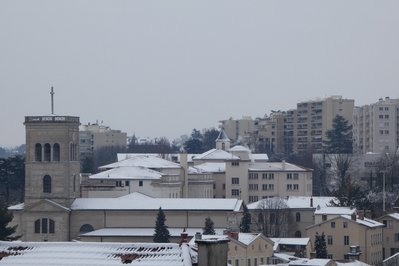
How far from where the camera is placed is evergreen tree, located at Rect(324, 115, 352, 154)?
515 ft

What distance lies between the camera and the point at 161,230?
7069 centimetres

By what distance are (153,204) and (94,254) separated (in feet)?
163

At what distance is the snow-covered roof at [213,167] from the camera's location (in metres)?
104

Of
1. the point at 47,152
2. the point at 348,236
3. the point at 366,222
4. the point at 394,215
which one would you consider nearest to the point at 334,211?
the point at 394,215

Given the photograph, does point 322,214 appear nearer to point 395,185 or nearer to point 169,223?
point 169,223

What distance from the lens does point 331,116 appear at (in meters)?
186

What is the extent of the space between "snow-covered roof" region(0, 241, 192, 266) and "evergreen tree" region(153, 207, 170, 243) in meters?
41.2

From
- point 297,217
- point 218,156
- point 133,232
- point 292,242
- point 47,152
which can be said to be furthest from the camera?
point 218,156

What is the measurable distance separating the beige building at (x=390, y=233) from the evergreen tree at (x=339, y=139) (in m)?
77.2

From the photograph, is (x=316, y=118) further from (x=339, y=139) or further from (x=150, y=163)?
(x=150, y=163)

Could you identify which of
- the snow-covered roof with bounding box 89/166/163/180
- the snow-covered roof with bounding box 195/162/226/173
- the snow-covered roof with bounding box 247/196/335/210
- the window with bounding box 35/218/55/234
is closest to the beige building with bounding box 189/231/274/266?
the window with bounding box 35/218/55/234

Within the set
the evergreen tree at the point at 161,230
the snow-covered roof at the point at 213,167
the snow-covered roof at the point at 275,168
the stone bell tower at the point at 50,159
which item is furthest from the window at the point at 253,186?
the evergreen tree at the point at 161,230

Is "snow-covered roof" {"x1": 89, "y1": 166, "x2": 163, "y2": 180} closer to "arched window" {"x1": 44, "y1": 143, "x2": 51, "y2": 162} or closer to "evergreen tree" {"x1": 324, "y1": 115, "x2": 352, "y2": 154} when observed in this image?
"arched window" {"x1": 44, "y1": 143, "x2": 51, "y2": 162}

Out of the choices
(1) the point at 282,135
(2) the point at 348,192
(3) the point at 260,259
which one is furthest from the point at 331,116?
(3) the point at 260,259
